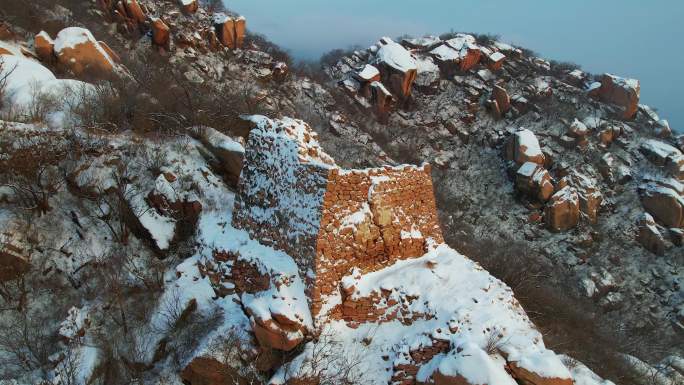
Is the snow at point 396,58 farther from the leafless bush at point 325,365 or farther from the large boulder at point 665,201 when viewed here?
the leafless bush at point 325,365

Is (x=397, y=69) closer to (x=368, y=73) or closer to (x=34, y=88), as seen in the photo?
(x=368, y=73)

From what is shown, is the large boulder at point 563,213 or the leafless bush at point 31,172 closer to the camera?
the leafless bush at point 31,172

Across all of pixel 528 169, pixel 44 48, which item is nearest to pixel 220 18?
pixel 44 48

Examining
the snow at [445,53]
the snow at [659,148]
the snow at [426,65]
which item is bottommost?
the snow at [426,65]

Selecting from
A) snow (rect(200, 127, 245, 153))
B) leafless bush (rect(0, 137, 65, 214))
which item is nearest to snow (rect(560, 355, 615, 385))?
snow (rect(200, 127, 245, 153))

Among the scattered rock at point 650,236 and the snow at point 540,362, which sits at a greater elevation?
the snow at point 540,362

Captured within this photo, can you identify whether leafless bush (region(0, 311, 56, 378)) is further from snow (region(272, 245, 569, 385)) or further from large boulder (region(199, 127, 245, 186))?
large boulder (region(199, 127, 245, 186))

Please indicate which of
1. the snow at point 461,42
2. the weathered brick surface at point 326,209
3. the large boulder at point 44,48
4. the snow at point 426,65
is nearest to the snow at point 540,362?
the weathered brick surface at point 326,209
